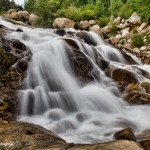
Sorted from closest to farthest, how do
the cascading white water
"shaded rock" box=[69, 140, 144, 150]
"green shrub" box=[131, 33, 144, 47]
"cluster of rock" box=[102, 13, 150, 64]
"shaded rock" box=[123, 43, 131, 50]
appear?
"shaded rock" box=[69, 140, 144, 150], the cascading white water, "cluster of rock" box=[102, 13, 150, 64], "green shrub" box=[131, 33, 144, 47], "shaded rock" box=[123, 43, 131, 50]

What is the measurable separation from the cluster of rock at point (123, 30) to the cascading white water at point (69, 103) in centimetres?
630

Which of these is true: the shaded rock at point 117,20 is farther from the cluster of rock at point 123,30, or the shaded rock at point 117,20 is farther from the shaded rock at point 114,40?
the shaded rock at point 114,40

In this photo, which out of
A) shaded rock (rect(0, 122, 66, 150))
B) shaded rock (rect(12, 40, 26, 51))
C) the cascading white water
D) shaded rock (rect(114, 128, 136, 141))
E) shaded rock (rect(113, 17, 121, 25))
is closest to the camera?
shaded rock (rect(0, 122, 66, 150))

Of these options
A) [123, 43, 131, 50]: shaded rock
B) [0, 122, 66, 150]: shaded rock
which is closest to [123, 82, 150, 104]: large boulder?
[0, 122, 66, 150]: shaded rock

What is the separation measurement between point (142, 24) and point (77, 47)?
9.35 m

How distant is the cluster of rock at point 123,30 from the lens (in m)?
18.0

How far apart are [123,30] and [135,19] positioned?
1202 millimetres

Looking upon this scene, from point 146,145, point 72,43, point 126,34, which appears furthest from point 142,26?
point 146,145

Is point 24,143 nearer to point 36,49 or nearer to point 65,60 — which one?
point 65,60

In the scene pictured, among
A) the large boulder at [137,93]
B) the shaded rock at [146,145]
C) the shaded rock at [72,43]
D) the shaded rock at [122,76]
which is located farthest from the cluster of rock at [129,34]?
the shaded rock at [146,145]

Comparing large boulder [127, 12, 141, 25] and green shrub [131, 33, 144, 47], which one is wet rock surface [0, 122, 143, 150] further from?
large boulder [127, 12, 141, 25]

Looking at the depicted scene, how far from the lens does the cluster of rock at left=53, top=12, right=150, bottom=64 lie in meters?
18.0


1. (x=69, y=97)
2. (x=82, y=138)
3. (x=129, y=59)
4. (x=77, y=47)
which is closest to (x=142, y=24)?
(x=129, y=59)

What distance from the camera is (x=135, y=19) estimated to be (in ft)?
71.5
